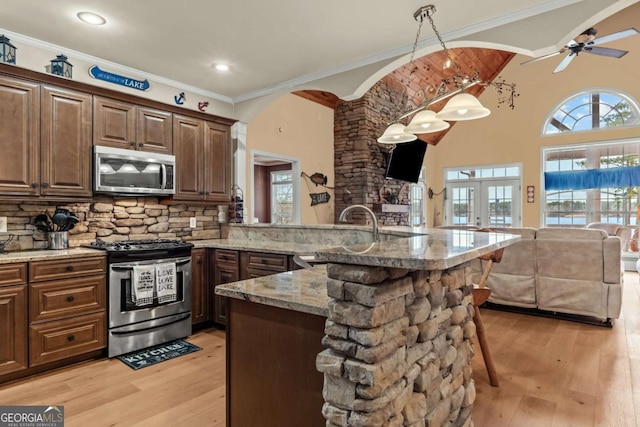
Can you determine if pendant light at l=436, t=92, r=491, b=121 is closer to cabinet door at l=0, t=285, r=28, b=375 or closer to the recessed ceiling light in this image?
the recessed ceiling light

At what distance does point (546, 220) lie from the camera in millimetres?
8141

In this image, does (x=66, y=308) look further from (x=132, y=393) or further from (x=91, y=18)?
(x=91, y=18)

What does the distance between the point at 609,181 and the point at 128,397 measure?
29.4 ft

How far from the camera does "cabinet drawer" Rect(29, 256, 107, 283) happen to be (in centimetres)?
272

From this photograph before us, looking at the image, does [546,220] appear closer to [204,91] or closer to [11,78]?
[204,91]

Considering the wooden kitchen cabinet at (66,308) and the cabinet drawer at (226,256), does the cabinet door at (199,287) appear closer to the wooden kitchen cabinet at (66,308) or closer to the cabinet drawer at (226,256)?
the cabinet drawer at (226,256)

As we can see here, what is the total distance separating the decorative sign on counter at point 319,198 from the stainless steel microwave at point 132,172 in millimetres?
2830

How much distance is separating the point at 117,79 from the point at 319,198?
3.54m

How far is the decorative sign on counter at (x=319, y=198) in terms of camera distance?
629cm

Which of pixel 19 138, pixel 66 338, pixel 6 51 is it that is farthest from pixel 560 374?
pixel 6 51

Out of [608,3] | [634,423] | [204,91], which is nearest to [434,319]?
[634,423]

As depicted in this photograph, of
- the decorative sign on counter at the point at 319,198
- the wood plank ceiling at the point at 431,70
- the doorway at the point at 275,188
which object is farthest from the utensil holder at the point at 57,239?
the wood plank ceiling at the point at 431,70

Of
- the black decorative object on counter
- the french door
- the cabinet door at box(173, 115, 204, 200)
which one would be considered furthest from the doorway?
the french door

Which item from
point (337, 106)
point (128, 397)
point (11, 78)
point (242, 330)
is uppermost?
point (337, 106)
